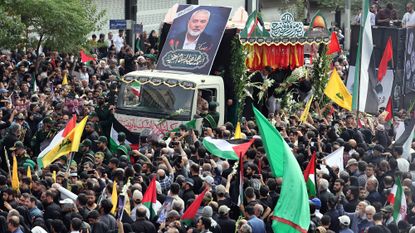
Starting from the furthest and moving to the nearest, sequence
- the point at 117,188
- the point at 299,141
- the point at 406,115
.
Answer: the point at 406,115, the point at 299,141, the point at 117,188

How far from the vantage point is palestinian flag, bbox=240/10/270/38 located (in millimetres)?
28578

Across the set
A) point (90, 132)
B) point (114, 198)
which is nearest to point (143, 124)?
point (90, 132)

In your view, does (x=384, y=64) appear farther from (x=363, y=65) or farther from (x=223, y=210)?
(x=223, y=210)

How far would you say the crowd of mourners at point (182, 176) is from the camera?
56.6ft

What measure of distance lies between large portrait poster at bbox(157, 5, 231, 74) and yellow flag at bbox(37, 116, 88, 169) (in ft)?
23.2

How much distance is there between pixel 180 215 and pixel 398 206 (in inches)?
105

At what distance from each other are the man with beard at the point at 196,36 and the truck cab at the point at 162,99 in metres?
1.14

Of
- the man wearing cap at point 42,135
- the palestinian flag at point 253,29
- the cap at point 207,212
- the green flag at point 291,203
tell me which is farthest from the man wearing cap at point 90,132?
the green flag at point 291,203

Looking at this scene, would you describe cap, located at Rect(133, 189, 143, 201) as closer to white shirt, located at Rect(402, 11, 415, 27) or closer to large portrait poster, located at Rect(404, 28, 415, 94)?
large portrait poster, located at Rect(404, 28, 415, 94)

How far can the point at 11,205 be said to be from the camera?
18094 mm

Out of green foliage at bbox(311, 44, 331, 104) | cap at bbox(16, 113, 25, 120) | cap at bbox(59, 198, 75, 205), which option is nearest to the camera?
cap at bbox(59, 198, 75, 205)

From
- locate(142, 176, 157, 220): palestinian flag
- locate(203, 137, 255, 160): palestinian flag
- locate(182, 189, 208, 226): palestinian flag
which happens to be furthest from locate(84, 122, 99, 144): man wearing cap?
locate(182, 189, 208, 226): palestinian flag

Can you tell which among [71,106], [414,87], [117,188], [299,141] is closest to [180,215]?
[117,188]

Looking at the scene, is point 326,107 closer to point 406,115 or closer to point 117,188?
point 406,115
